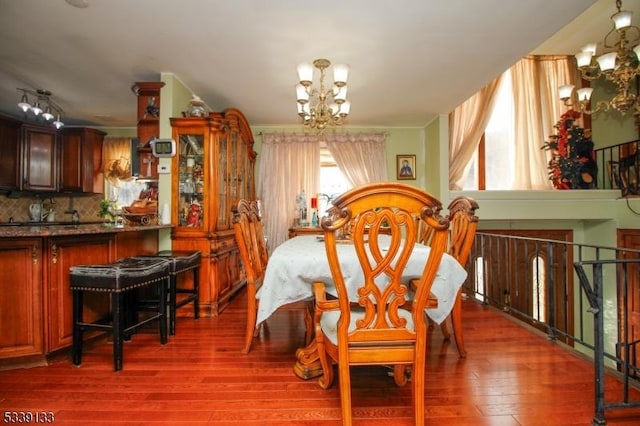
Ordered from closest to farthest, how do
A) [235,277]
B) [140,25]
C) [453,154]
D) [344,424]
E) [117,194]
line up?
[344,424] < [140,25] < [235,277] < [453,154] < [117,194]

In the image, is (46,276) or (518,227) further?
(518,227)

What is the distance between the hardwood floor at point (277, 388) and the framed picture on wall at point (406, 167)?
301 cm

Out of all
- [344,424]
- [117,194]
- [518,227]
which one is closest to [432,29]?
[344,424]

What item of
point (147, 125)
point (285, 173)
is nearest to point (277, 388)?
point (147, 125)

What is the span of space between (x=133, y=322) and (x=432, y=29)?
3.40 metres

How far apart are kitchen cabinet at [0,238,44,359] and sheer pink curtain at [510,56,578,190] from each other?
585cm

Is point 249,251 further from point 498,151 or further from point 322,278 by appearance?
point 498,151

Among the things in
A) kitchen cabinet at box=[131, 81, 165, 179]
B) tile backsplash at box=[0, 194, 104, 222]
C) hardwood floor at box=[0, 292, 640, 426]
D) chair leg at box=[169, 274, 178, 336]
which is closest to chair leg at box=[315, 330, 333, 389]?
hardwood floor at box=[0, 292, 640, 426]

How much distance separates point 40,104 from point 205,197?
3.07 m

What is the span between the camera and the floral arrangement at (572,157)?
182 inches

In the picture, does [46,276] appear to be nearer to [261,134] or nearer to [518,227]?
[261,134]

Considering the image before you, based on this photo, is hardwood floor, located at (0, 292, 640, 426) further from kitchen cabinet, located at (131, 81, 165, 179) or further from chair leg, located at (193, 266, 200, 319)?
kitchen cabinet, located at (131, 81, 165, 179)

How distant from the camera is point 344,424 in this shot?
1282 millimetres

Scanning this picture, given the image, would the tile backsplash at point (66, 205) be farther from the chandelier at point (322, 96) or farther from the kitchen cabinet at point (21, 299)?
the chandelier at point (322, 96)
